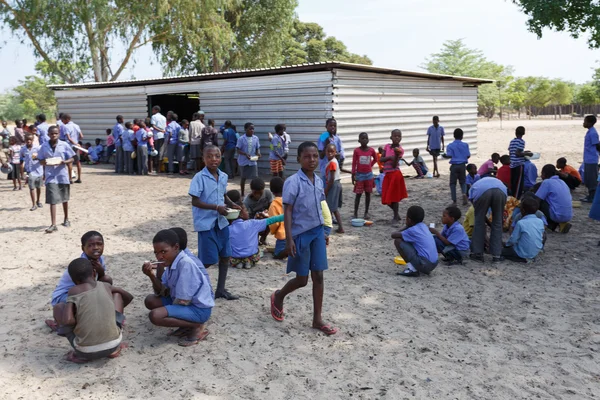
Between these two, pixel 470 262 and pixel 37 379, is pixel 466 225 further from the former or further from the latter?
pixel 37 379

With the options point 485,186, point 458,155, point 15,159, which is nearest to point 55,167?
point 15,159

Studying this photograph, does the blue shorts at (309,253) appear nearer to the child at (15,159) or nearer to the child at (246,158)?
the child at (246,158)

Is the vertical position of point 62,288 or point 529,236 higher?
point 62,288

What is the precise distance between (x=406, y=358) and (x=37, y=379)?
2.82 metres

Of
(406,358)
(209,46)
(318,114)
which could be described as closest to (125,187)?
(318,114)

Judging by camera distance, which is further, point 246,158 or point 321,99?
point 321,99

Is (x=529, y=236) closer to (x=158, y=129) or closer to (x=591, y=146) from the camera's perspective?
(x=591, y=146)

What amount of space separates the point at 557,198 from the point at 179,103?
17434mm

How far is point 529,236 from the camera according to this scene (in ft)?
22.1

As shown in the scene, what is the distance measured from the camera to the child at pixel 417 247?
245 inches

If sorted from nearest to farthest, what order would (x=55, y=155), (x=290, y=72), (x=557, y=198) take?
Result: (x=557, y=198) < (x=55, y=155) < (x=290, y=72)

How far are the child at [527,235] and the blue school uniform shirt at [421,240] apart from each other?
4.32 feet

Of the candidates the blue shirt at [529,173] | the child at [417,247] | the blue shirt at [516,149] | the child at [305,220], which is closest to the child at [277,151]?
the blue shirt at [516,149]

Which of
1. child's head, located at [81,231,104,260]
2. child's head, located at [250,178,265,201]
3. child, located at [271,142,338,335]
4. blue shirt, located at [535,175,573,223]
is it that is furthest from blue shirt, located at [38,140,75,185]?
blue shirt, located at [535,175,573,223]
